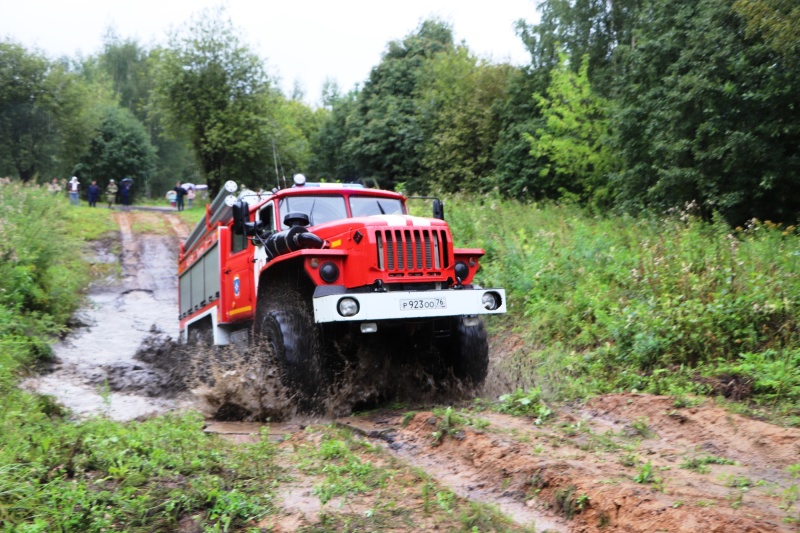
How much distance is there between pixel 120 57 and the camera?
76938 mm

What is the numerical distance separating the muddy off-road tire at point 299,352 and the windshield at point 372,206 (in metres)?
1.65

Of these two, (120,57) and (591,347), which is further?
(120,57)

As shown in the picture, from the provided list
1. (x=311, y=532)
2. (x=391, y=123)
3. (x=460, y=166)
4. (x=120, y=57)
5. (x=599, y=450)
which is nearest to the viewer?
(x=311, y=532)

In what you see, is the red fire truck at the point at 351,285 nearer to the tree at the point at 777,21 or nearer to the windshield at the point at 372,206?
the windshield at the point at 372,206

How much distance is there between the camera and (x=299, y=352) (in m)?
6.66

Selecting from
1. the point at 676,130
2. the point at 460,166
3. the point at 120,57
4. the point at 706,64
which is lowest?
the point at 676,130

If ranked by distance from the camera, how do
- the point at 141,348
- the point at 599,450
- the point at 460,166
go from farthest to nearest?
the point at 460,166 → the point at 141,348 → the point at 599,450

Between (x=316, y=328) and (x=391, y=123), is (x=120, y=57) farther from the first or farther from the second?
(x=316, y=328)

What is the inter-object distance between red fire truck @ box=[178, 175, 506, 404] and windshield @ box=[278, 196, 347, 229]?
0.01 meters

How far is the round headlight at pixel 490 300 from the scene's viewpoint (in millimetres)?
6961

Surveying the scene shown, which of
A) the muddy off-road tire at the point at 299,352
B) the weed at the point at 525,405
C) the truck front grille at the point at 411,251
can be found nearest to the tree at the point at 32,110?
the muddy off-road tire at the point at 299,352

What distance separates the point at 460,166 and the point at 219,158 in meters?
15.7

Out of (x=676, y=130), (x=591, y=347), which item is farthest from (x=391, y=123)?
(x=591, y=347)

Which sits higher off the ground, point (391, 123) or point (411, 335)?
point (391, 123)
